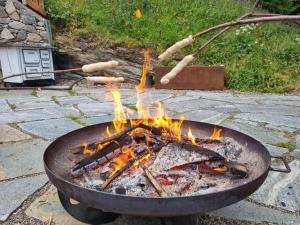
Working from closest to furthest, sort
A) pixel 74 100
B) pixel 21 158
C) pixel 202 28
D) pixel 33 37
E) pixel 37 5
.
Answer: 1. pixel 21 158
2. pixel 74 100
3. pixel 33 37
4. pixel 37 5
5. pixel 202 28

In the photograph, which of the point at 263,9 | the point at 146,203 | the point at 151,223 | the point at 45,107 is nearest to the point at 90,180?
the point at 151,223

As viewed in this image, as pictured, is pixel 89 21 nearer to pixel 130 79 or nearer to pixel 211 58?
pixel 130 79

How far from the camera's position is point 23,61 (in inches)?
304

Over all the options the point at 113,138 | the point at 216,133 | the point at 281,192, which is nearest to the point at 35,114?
the point at 113,138

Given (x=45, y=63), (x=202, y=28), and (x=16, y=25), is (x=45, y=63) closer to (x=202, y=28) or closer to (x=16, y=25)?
(x=16, y=25)

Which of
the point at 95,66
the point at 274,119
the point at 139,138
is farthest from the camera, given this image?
the point at 274,119

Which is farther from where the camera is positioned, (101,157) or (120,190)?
(101,157)

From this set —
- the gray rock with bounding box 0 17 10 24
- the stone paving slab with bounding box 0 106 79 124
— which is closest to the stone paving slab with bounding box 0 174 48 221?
the stone paving slab with bounding box 0 106 79 124

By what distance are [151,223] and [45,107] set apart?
356 centimetres

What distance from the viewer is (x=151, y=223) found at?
2125mm

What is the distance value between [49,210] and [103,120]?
7.24 ft

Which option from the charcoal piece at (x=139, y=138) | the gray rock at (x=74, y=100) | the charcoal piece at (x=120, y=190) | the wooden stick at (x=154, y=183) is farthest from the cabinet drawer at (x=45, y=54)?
the charcoal piece at (x=120, y=190)

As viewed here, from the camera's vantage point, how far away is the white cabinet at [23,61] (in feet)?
25.2

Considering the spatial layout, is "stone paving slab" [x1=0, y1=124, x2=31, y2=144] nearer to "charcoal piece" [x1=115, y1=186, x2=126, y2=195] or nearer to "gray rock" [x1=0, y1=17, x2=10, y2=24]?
"charcoal piece" [x1=115, y1=186, x2=126, y2=195]
